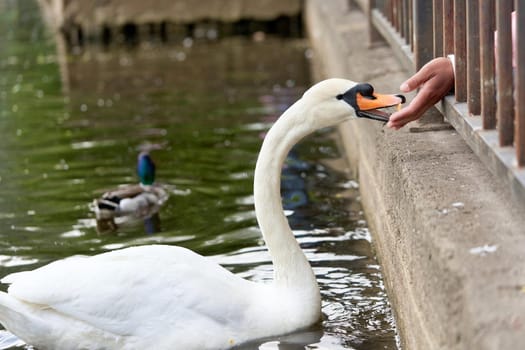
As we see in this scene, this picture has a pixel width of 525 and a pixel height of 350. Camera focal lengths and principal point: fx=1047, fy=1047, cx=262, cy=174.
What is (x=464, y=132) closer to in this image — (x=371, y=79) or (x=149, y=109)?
(x=371, y=79)

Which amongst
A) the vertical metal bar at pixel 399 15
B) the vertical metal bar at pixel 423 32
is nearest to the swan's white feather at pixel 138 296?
the vertical metal bar at pixel 423 32

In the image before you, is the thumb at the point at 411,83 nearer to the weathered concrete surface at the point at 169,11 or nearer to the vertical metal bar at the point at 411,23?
the vertical metal bar at the point at 411,23

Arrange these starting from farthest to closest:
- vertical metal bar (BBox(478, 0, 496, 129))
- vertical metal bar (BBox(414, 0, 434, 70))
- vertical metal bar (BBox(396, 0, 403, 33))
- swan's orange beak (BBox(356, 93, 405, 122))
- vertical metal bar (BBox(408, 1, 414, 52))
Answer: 1. vertical metal bar (BBox(396, 0, 403, 33))
2. vertical metal bar (BBox(408, 1, 414, 52))
3. vertical metal bar (BBox(414, 0, 434, 70))
4. swan's orange beak (BBox(356, 93, 405, 122))
5. vertical metal bar (BBox(478, 0, 496, 129))

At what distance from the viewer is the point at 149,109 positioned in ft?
36.5

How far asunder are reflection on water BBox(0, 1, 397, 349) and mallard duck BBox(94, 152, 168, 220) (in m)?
0.11

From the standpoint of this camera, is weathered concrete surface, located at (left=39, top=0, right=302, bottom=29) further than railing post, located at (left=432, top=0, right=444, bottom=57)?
Yes

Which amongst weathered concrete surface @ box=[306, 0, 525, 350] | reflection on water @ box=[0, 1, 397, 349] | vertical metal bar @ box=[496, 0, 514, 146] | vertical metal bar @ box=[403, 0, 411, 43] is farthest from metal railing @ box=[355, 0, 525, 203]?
reflection on water @ box=[0, 1, 397, 349]

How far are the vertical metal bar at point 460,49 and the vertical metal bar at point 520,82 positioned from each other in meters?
1.24

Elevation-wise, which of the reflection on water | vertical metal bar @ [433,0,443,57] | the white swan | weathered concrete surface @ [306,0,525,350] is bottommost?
the reflection on water

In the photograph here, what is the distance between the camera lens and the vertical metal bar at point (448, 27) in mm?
5073

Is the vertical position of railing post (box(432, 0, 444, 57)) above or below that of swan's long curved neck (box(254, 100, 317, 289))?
above

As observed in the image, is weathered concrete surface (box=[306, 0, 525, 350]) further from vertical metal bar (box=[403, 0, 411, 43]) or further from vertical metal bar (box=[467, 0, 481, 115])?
vertical metal bar (box=[403, 0, 411, 43])

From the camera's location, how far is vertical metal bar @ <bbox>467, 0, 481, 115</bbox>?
4473 millimetres

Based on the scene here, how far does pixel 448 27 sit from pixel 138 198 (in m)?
3.15
